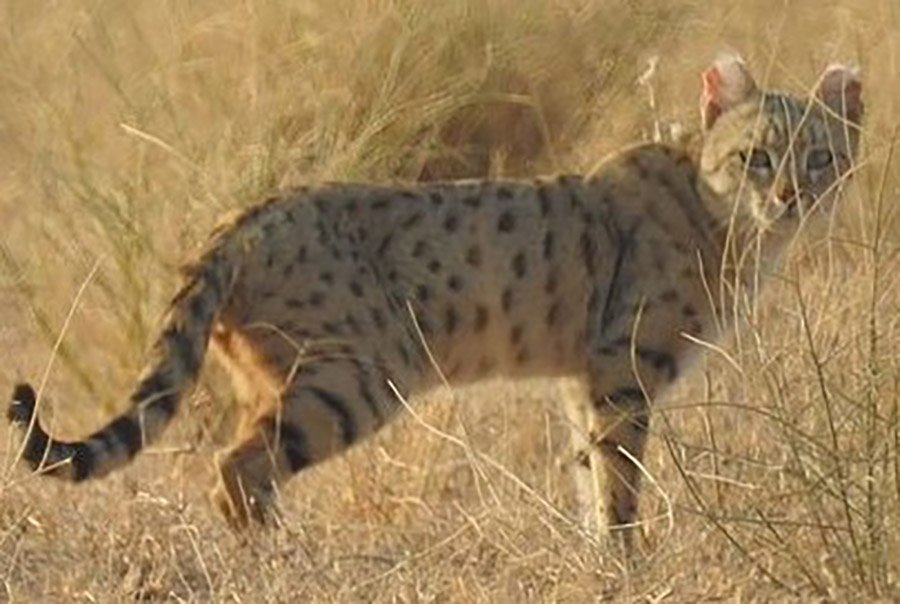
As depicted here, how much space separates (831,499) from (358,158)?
3.92 meters

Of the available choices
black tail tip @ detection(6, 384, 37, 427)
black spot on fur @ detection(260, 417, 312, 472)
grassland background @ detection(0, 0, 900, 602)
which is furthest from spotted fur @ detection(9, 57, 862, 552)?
black tail tip @ detection(6, 384, 37, 427)

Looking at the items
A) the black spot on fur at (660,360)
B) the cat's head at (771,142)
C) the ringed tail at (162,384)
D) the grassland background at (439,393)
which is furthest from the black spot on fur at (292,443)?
the cat's head at (771,142)

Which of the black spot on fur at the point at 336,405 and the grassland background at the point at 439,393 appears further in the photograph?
the black spot on fur at the point at 336,405

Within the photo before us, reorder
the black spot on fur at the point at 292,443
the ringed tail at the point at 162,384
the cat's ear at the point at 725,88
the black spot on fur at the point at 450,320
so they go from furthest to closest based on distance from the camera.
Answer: the cat's ear at the point at 725,88 → the black spot on fur at the point at 450,320 → the black spot on fur at the point at 292,443 → the ringed tail at the point at 162,384

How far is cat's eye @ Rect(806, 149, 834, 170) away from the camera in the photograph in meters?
6.71

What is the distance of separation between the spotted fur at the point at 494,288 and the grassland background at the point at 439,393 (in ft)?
0.52

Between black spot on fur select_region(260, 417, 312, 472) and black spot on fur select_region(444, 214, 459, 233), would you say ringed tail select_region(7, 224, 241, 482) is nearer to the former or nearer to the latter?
black spot on fur select_region(260, 417, 312, 472)

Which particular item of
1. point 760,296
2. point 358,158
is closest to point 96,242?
point 358,158

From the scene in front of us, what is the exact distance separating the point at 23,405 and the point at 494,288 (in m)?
1.75

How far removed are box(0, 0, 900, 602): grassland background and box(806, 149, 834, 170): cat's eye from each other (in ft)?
0.72

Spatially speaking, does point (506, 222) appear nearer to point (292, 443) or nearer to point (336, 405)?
point (336, 405)

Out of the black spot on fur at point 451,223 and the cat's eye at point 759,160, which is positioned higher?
the cat's eye at point 759,160

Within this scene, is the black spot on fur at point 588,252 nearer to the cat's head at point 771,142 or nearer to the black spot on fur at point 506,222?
the black spot on fur at point 506,222

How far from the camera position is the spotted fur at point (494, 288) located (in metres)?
6.00
